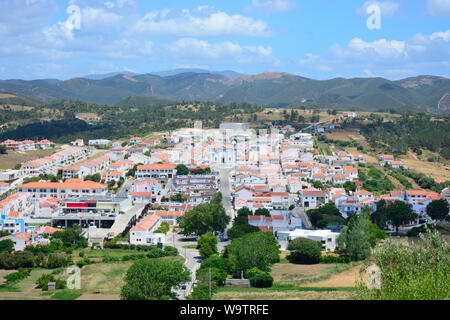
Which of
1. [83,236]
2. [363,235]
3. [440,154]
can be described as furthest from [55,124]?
[363,235]

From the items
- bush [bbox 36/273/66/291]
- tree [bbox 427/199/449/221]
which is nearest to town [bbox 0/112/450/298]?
tree [bbox 427/199/449/221]

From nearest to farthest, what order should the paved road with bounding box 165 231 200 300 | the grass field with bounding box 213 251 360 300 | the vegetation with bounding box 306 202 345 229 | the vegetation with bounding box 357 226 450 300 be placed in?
the vegetation with bounding box 357 226 450 300 < the grass field with bounding box 213 251 360 300 < the paved road with bounding box 165 231 200 300 < the vegetation with bounding box 306 202 345 229

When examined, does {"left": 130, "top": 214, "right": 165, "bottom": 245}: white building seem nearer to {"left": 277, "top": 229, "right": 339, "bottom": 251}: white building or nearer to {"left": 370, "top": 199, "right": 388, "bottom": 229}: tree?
{"left": 277, "top": 229, "right": 339, "bottom": 251}: white building

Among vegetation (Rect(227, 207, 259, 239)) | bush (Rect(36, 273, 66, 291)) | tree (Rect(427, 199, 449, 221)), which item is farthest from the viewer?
tree (Rect(427, 199, 449, 221))

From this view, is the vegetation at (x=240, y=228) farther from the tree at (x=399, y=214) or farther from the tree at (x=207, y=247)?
the tree at (x=399, y=214)

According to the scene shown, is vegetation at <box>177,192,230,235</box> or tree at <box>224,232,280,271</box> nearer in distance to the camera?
tree at <box>224,232,280,271</box>

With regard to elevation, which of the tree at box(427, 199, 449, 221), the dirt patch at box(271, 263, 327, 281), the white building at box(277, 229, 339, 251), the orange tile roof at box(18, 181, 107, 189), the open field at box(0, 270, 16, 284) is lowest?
the open field at box(0, 270, 16, 284)

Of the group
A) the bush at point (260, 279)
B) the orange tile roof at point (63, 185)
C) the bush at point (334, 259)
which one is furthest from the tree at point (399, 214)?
the orange tile roof at point (63, 185)
